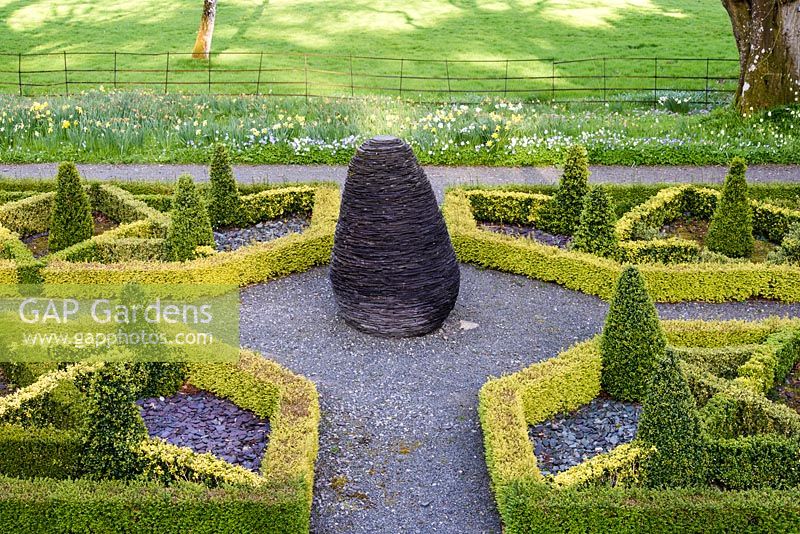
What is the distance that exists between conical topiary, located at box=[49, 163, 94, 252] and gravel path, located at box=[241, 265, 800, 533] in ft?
9.78

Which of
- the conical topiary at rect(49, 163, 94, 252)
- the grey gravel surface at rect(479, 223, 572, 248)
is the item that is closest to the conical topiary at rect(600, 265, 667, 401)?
the grey gravel surface at rect(479, 223, 572, 248)

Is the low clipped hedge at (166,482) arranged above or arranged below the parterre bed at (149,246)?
above

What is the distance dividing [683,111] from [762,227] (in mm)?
9201

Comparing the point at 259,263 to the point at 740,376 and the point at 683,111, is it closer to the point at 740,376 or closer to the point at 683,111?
the point at 740,376

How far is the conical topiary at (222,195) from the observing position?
1512cm

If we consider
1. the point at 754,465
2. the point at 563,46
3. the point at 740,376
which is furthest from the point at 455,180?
the point at 563,46

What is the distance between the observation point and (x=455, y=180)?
18.2 meters

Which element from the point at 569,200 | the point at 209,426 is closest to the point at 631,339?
the point at 209,426

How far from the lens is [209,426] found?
9.86 metres

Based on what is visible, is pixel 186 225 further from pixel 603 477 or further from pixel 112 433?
pixel 603 477

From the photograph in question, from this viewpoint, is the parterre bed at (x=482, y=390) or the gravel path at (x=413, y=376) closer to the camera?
the parterre bed at (x=482, y=390)

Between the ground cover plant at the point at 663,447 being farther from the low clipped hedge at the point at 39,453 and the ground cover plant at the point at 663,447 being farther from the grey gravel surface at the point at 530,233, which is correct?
the grey gravel surface at the point at 530,233

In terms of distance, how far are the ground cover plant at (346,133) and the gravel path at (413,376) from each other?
616cm

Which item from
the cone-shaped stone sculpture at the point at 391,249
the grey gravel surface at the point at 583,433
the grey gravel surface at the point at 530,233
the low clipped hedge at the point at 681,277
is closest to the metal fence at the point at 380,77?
the grey gravel surface at the point at 530,233
